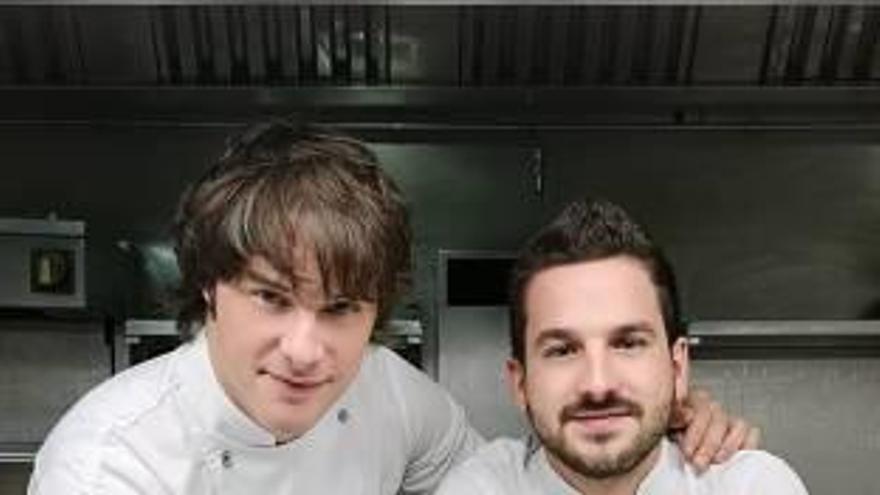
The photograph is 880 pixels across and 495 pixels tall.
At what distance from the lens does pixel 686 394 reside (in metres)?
1.43

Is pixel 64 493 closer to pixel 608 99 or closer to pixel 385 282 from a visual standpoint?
pixel 385 282

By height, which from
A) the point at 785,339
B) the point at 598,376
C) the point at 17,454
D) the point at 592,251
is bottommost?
the point at 17,454

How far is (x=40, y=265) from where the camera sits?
6.25 feet

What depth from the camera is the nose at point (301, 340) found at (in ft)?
3.60

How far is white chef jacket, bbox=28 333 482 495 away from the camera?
119 cm

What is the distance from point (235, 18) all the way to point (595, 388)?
937 millimetres

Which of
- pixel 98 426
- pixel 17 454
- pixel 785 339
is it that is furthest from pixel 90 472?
pixel 785 339

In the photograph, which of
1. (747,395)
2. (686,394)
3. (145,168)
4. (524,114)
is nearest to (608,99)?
(524,114)

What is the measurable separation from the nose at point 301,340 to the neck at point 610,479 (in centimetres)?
36

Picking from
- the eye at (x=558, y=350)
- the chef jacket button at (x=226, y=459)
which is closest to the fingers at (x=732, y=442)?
the eye at (x=558, y=350)

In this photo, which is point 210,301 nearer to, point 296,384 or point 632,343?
point 296,384

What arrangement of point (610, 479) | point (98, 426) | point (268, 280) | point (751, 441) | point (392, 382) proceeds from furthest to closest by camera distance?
point (392, 382) → point (751, 441) → point (610, 479) → point (98, 426) → point (268, 280)

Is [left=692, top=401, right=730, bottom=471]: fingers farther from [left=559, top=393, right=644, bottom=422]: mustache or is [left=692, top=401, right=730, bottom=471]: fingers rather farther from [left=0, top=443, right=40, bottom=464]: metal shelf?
[left=0, top=443, right=40, bottom=464]: metal shelf

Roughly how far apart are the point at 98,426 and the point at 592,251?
58 centimetres
